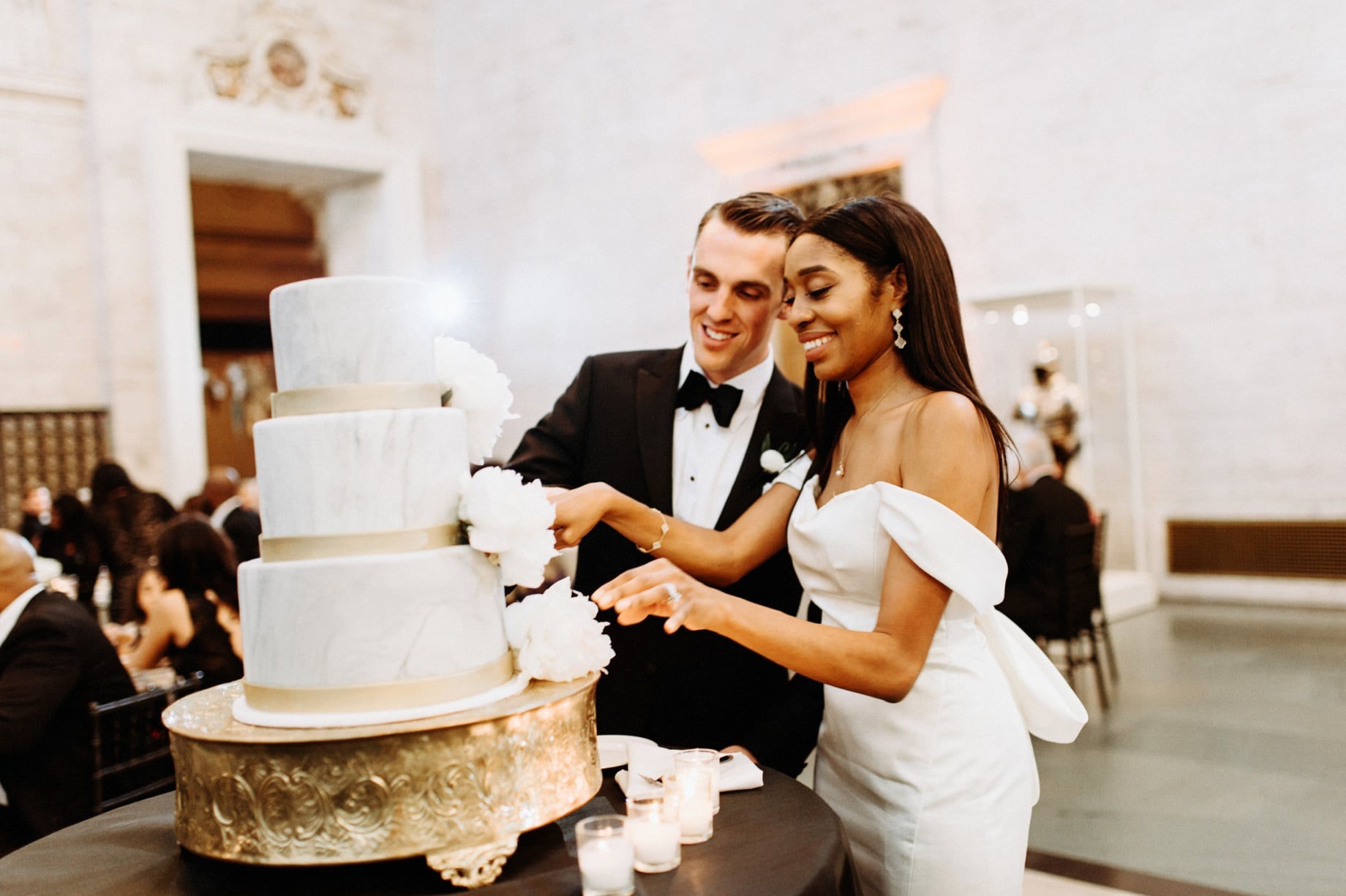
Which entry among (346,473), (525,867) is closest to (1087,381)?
(525,867)

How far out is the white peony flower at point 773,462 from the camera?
264cm

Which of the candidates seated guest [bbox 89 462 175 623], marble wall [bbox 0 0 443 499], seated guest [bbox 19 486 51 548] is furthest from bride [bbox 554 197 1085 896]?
marble wall [bbox 0 0 443 499]

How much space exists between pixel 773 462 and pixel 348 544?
1.26m

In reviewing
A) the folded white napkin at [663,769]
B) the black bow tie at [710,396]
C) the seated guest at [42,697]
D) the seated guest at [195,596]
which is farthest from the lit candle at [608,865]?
the seated guest at [195,596]

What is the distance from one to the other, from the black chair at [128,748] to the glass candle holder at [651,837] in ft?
8.67

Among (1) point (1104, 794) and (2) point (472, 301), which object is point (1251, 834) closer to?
(1) point (1104, 794)

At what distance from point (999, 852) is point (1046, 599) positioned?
13.2 ft

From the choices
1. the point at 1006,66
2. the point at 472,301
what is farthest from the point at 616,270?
the point at 1006,66

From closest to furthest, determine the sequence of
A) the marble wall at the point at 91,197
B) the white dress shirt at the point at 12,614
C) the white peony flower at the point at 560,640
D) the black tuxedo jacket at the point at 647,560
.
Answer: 1. the white peony flower at the point at 560,640
2. the black tuxedo jacket at the point at 647,560
3. the white dress shirt at the point at 12,614
4. the marble wall at the point at 91,197

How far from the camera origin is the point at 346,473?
1.67 meters

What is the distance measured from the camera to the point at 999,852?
83.7 inches

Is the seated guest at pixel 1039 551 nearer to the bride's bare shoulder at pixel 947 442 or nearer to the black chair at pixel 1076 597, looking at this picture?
the black chair at pixel 1076 597

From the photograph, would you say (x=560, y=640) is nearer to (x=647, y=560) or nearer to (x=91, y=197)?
(x=647, y=560)

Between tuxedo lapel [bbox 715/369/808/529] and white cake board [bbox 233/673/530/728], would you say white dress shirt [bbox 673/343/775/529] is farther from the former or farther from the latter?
white cake board [bbox 233/673/530/728]
